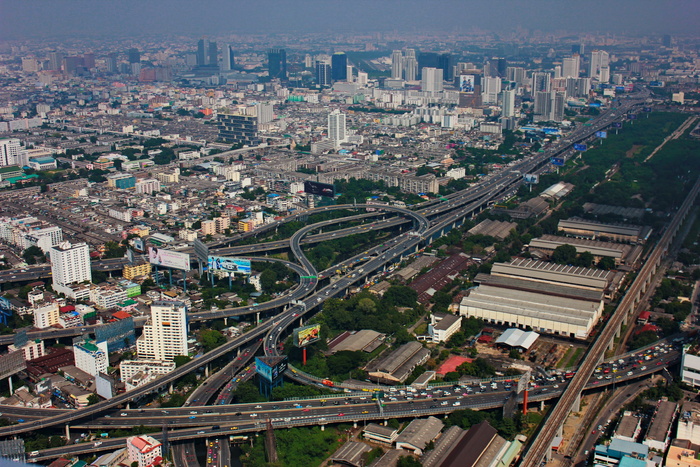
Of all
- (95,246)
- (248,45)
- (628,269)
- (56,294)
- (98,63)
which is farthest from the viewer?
(248,45)

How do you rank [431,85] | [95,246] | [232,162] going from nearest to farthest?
1. [95,246]
2. [232,162]
3. [431,85]

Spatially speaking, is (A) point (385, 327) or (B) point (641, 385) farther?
(A) point (385, 327)

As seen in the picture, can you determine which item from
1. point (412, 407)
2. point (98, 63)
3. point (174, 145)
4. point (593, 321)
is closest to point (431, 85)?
point (174, 145)

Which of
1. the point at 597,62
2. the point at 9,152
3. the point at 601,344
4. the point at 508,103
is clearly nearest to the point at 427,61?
the point at 597,62

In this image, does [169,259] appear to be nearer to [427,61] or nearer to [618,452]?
[618,452]

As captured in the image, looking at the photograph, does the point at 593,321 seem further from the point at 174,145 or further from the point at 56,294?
the point at 174,145

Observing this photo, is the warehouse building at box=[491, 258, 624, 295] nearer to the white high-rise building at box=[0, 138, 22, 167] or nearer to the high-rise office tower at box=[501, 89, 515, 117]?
the white high-rise building at box=[0, 138, 22, 167]

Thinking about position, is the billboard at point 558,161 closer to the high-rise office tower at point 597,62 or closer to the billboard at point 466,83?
the billboard at point 466,83
